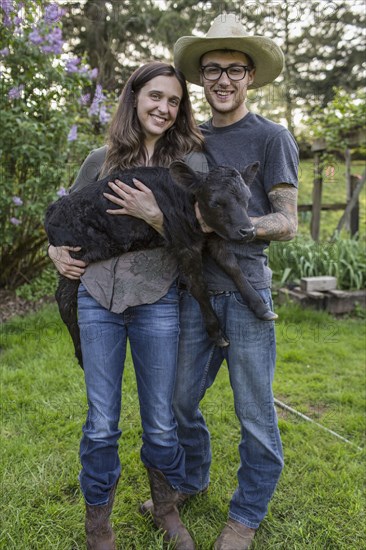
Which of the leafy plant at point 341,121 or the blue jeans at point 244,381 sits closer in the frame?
the blue jeans at point 244,381

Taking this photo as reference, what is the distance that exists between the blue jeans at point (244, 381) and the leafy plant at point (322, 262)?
14.5 ft

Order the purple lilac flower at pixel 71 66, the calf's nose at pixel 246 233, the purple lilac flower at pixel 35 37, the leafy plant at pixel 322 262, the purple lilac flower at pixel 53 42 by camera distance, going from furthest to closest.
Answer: the leafy plant at pixel 322 262, the purple lilac flower at pixel 71 66, the purple lilac flower at pixel 53 42, the purple lilac flower at pixel 35 37, the calf's nose at pixel 246 233

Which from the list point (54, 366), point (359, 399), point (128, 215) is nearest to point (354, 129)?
point (359, 399)

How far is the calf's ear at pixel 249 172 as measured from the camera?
87.7 inches

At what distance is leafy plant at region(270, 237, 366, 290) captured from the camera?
22.3 feet

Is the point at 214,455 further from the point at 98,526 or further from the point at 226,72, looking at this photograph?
the point at 226,72

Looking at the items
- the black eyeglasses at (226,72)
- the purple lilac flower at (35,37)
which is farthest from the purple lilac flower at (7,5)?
the black eyeglasses at (226,72)

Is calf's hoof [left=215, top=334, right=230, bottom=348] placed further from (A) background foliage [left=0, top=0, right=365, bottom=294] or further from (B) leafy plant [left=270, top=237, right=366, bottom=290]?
(B) leafy plant [left=270, top=237, right=366, bottom=290]

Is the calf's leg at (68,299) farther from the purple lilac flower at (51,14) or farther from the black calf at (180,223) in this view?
the purple lilac flower at (51,14)

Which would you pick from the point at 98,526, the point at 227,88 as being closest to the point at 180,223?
the point at 227,88

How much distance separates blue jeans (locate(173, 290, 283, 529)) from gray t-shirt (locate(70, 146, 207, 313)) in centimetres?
23

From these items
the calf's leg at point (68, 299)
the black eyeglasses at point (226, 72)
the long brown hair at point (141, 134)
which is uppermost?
the black eyeglasses at point (226, 72)

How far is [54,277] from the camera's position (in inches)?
280

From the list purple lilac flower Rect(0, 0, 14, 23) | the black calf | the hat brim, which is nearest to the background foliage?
purple lilac flower Rect(0, 0, 14, 23)
